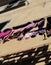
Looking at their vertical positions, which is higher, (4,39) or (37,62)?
(4,39)

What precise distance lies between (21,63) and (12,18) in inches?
66.3

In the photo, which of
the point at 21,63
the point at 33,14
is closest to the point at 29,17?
the point at 33,14

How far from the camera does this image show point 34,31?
9.47 metres

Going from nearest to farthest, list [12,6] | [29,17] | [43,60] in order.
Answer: [43,60] < [29,17] < [12,6]

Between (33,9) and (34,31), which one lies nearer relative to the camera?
(34,31)

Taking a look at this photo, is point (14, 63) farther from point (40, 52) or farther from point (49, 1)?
point (49, 1)

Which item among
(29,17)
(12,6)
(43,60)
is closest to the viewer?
(43,60)

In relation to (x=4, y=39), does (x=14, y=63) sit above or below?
below

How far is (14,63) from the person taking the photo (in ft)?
32.2

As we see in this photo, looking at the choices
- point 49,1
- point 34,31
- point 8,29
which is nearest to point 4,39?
point 8,29

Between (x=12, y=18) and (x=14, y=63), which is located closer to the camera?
(x=14, y=63)

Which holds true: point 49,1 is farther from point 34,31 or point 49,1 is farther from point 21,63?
point 21,63

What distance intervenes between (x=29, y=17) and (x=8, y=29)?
2.72ft

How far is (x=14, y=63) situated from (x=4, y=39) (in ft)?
2.66
